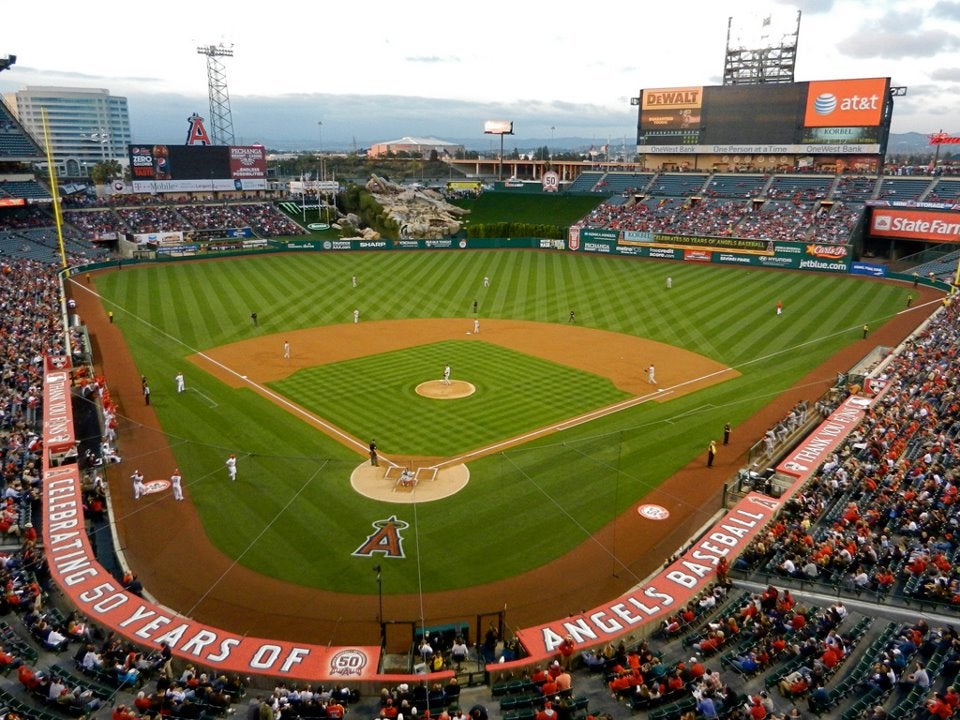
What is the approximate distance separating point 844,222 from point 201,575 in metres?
64.1

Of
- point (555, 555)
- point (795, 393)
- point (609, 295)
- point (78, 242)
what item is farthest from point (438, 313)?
point (78, 242)

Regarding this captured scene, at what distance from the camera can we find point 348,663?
12938mm

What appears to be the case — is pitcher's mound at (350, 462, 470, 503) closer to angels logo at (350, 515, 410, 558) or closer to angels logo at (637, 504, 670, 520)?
angels logo at (350, 515, 410, 558)

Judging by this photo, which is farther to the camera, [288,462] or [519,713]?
[288,462]

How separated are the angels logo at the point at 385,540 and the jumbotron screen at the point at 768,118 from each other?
69.7m

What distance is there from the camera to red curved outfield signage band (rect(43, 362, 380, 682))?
12805mm

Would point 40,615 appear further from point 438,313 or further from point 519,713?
point 438,313

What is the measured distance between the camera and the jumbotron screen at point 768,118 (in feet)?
224

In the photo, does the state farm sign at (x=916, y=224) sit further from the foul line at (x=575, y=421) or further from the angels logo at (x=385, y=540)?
the angels logo at (x=385, y=540)

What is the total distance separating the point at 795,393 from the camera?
29.9m

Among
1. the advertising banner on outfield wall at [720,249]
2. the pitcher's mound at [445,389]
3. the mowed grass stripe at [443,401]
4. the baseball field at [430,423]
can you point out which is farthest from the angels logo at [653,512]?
the advertising banner on outfield wall at [720,249]

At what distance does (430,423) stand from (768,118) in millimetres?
64651

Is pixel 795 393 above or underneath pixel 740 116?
underneath

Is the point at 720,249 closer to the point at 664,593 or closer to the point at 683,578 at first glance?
the point at 683,578
